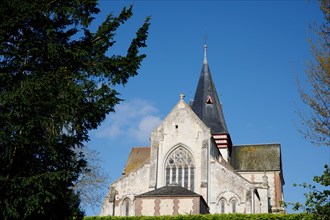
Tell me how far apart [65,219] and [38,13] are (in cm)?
622

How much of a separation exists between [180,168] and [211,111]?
418 inches

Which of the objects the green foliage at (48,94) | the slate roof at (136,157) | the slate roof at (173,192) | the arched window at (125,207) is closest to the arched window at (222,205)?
the slate roof at (173,192)

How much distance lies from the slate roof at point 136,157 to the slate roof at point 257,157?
8.41 meters

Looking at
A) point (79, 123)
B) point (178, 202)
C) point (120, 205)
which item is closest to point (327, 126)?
point (79, 123)

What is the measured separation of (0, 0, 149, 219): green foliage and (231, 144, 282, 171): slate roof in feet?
90.9

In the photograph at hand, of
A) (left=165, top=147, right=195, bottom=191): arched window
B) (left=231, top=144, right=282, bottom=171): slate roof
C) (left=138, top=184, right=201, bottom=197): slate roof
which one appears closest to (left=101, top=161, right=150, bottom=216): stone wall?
(left=165, top=147, right=195, bottom=191): arched window

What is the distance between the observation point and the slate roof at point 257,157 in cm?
4009

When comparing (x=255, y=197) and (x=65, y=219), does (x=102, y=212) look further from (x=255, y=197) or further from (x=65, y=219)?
(x=65, y=219)

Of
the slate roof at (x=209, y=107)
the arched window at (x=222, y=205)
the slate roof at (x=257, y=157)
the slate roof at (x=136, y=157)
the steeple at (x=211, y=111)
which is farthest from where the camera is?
the slate roof at (x=136, y=157)

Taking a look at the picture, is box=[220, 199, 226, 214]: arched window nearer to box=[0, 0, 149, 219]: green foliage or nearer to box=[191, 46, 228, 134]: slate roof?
box=[191, 46, 228, 134]: slate roof

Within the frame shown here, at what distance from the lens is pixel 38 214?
1266cm

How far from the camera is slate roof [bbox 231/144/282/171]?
40.1 m

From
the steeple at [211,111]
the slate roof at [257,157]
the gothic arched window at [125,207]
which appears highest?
the steeple at [211,111]

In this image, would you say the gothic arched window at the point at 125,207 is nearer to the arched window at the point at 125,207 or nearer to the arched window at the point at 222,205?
the arched window at the point at 125,207
